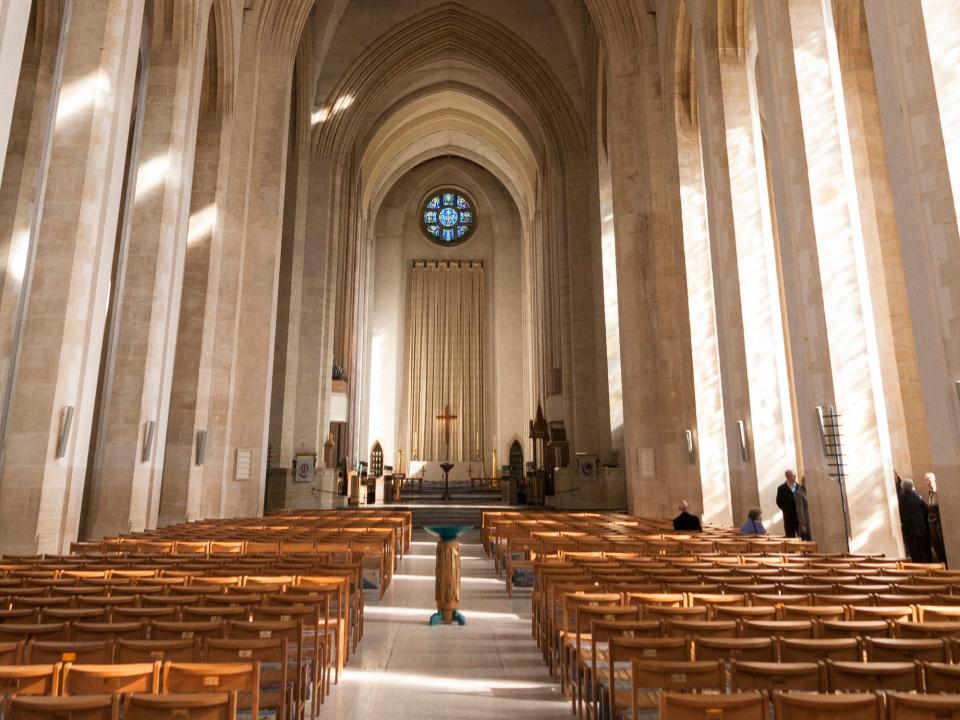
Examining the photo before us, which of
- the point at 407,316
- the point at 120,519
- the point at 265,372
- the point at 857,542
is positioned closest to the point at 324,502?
the point at 265,372

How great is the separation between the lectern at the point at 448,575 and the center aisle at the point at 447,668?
0.15 m

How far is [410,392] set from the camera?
33.5 metres

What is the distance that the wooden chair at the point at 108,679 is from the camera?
7.61ft

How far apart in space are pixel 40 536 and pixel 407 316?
26938mm

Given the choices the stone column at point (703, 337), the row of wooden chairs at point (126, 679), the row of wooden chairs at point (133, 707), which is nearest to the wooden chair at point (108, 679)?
the row of wooden chairs at point (126, 679)

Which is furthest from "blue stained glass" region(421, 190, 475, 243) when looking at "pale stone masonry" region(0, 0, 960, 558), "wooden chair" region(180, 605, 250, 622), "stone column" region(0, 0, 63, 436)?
"wooden chair" region(180, 605, 250, 622)

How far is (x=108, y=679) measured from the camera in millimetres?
2330

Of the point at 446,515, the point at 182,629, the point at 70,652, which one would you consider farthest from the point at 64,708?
the point at 446,515

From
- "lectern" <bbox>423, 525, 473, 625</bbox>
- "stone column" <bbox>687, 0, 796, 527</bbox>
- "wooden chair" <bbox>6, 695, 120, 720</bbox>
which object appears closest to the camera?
"wooden chair" <bbox>6, 695, 120, 720</bbox>

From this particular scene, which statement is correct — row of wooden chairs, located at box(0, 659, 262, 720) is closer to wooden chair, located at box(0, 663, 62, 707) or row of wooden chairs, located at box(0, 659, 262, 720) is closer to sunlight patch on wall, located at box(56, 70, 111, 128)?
wooden chair, located at box(0, 663, 62, 707)

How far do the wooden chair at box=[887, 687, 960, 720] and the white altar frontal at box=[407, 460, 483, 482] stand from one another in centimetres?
3011

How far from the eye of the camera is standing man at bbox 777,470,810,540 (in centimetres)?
933

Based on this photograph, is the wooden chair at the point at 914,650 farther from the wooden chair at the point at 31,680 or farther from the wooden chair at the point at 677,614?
the wooden chair at the point at 31,680

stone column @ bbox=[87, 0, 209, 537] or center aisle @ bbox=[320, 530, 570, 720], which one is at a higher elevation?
stone column @ bbox=[87, 0, 209, 537]
